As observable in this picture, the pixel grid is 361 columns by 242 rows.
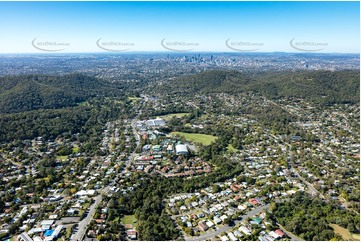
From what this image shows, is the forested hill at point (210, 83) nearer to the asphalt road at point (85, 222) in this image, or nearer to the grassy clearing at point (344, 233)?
the asphalt road at point (85, 222)

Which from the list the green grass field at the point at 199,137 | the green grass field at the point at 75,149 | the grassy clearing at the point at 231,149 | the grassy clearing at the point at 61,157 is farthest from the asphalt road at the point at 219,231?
the green grass field at the point at 75,149

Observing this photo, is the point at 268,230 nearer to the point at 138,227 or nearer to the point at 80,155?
the point at 138,227

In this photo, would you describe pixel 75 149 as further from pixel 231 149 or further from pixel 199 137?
pixel 231 149

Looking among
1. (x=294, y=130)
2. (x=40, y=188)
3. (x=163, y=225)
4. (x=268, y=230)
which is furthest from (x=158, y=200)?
(x=294, y=130)

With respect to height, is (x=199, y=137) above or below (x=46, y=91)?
below

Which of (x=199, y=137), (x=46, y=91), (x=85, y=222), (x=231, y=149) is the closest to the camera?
(x=85, y=222)


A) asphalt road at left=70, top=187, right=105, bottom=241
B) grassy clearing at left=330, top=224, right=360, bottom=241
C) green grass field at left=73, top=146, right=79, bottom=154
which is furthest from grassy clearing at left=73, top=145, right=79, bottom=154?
grassy clearing at left=330, top=224, right=360, bottom=241

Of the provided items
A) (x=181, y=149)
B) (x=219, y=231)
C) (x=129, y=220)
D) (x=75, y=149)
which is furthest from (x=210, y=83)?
(x=219, y=231)
